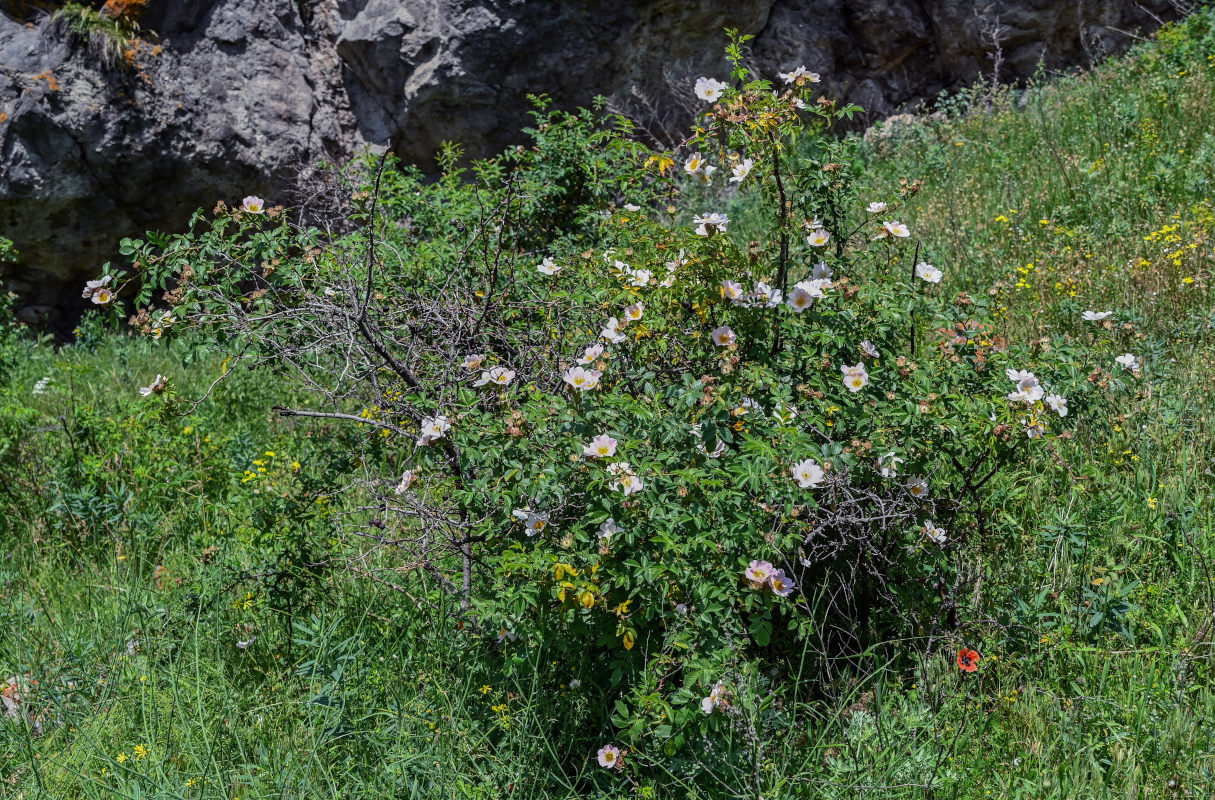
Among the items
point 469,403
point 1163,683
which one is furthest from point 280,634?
point 1163,683

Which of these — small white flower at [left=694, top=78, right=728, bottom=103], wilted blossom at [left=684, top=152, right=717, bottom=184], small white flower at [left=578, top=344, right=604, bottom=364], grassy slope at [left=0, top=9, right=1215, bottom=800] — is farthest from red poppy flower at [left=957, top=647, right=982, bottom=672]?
small white flower at [left=694, top=78, right=728, bottom=103]

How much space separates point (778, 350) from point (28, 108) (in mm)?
6124

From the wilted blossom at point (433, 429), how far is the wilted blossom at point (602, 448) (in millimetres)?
426

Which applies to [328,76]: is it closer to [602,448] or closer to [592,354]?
[592,354]

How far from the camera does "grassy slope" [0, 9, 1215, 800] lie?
2.39m

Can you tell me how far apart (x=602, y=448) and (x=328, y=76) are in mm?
6320

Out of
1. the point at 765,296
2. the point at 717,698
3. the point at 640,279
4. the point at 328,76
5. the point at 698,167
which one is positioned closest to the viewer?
the point at 717,698

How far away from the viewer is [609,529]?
2.28m

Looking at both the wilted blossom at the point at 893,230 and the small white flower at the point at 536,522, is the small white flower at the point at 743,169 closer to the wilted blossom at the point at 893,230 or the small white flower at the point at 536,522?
the wilted blossom at the point at 893,230

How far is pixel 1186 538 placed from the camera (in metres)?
2.86

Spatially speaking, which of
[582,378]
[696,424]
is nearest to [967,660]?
[696,424]

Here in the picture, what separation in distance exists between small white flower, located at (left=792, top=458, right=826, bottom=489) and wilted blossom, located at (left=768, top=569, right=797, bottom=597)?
0.24m

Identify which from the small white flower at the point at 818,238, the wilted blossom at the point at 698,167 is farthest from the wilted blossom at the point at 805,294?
the wilted blossom at the point at 698,167

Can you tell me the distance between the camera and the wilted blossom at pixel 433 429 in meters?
2.47
